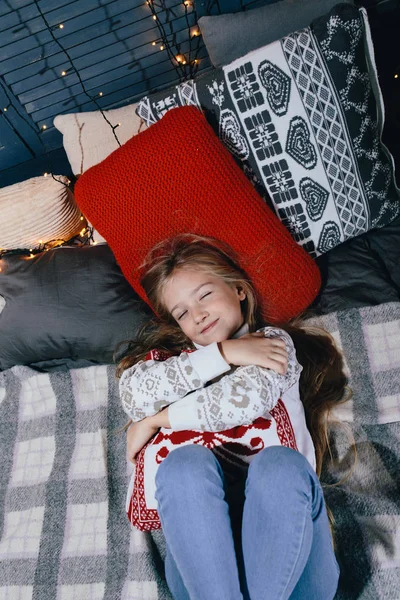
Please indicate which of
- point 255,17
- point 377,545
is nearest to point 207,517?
point 377,545

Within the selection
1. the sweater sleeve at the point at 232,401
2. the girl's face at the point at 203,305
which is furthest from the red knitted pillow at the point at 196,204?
the sweater sleeve at the point at 232,401

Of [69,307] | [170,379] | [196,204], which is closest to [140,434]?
[170,379]

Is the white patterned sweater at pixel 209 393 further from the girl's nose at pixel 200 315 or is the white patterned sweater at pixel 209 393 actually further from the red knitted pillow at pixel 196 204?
the red knitted pillow at pixel 196 204

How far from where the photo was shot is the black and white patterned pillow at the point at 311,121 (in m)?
1.25

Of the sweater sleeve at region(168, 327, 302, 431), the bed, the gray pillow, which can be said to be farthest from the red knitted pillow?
the gray pillow

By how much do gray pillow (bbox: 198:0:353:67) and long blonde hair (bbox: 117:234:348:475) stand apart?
2.27 feet

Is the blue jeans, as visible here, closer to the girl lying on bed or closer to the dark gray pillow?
the girl lying on bed

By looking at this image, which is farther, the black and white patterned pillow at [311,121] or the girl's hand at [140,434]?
the black and white patterned pillow at [311,121]

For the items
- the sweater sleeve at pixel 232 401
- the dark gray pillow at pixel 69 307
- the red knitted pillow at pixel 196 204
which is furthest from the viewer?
the dark gray pillow at pixel 69 307

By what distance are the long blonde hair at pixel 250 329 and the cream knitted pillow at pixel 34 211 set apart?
Answer: 47cm

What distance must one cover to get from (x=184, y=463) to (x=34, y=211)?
38.5 inches

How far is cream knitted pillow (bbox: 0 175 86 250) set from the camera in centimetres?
156

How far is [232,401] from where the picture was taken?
104cm

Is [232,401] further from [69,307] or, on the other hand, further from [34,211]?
[34,211]
